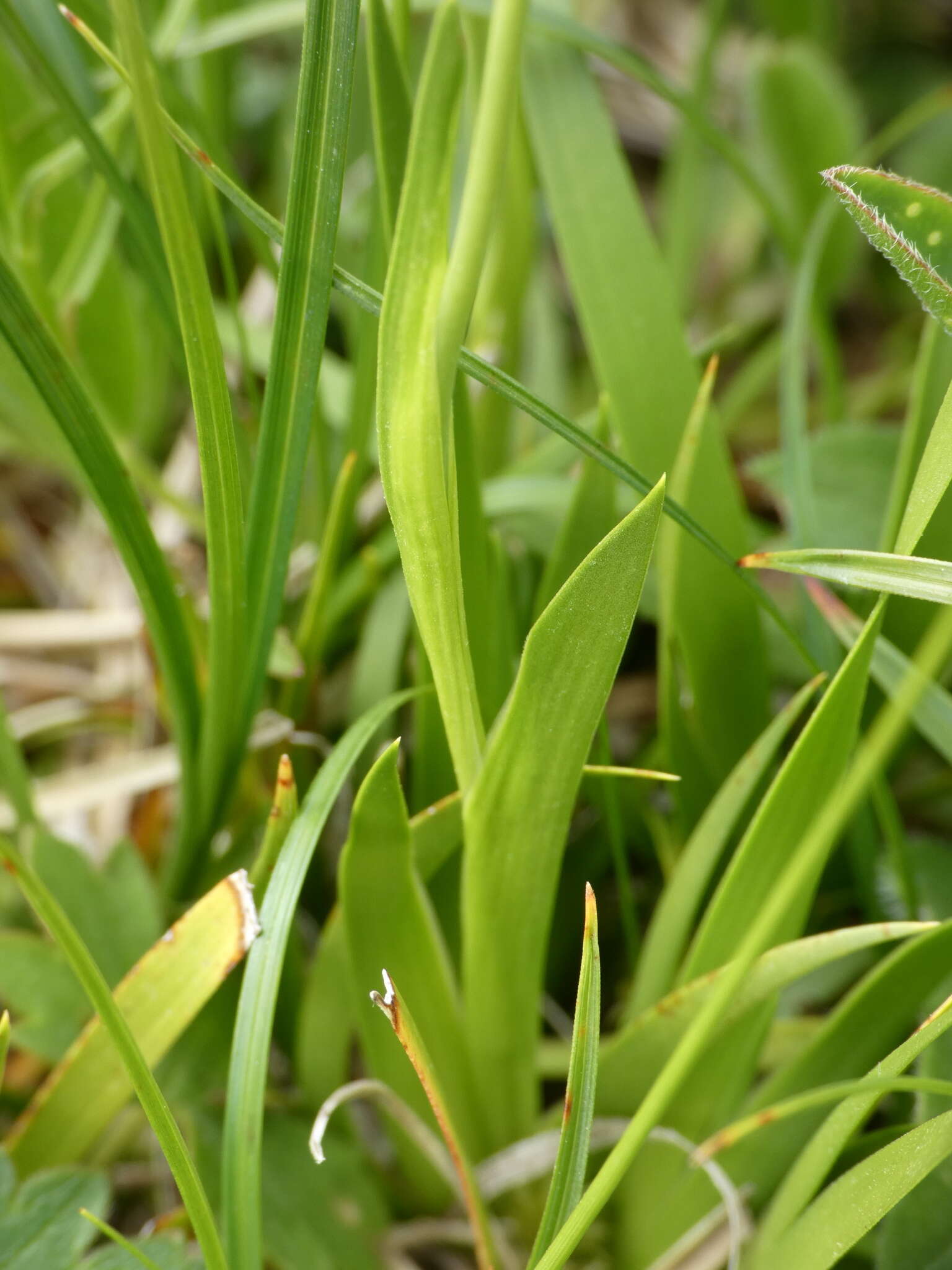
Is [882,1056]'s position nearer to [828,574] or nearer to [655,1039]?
[655,1039]

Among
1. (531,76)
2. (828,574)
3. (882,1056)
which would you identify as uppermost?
(531,76)

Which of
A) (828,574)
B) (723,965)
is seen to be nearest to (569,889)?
(723,965)

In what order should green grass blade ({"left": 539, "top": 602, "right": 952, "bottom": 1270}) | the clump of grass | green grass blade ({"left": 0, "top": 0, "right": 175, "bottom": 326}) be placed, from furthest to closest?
green grass blade ({"left": 0, "top": 0, "right": 175, "bottom": 326})
the clump of grass
green grass blade ({"left": 539, "top": 602, "right": 952, "bottom": 1270})

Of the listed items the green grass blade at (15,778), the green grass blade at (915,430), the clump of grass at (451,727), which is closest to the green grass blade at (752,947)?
the clump of grass at (451,727)

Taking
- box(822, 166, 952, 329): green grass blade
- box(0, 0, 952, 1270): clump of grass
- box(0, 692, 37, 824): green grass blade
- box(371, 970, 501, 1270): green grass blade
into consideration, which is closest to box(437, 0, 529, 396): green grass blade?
box(0, 0, 952, 1270): clump of grass

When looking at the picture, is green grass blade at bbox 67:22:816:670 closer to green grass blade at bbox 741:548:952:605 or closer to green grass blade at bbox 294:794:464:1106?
green grass blade at bbox 741:548:952:605
